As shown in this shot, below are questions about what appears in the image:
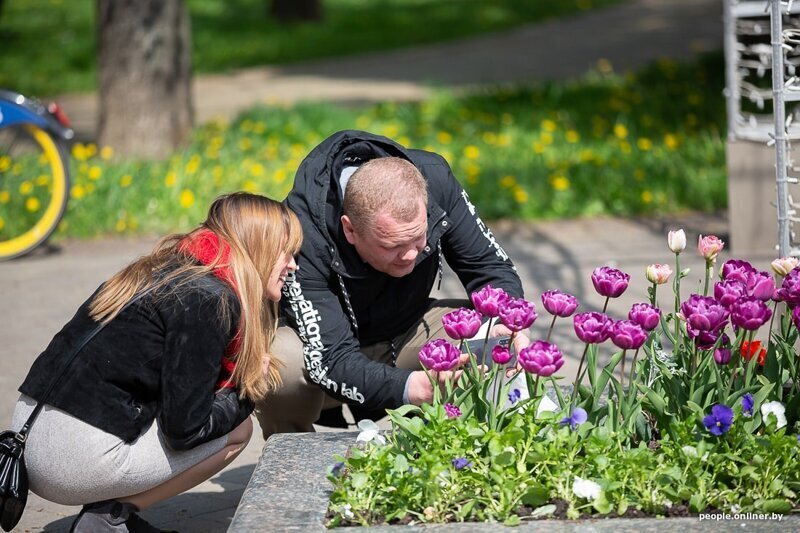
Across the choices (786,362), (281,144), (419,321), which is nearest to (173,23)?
(281,144)

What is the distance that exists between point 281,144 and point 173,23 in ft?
3.94

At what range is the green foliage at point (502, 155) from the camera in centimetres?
725

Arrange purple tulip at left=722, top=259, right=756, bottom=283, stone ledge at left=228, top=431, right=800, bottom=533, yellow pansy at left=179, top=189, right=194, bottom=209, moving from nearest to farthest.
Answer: stone ledge at left=228, top=431, right=800, bottom=533 → purple tulip at left=722, top=259, right=756, bottom=283 → yellow pansy at left=179, top=189, right=194, bottom=209

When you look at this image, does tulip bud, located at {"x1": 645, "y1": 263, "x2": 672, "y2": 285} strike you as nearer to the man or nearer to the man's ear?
the man

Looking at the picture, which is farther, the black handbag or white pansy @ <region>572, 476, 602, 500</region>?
the black handbag

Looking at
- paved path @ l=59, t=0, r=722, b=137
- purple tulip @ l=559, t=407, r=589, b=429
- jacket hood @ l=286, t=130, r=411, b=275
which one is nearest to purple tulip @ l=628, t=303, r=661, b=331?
purple tulip @ l=559, t=407, r=589, b=429

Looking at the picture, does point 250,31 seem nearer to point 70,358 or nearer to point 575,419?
point 70,358

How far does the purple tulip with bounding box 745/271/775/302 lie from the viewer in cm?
274

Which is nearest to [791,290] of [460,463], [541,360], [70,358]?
[541,360]

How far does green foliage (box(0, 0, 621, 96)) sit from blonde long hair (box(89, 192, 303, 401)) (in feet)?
37.8

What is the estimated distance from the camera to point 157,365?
9.70 feet

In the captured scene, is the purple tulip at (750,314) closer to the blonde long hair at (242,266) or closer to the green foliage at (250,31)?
the blonde long hair at (242,266)

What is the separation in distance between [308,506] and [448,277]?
380 centimetres

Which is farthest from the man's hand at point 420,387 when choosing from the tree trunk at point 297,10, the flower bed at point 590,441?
the tree trunk at point 297,10
